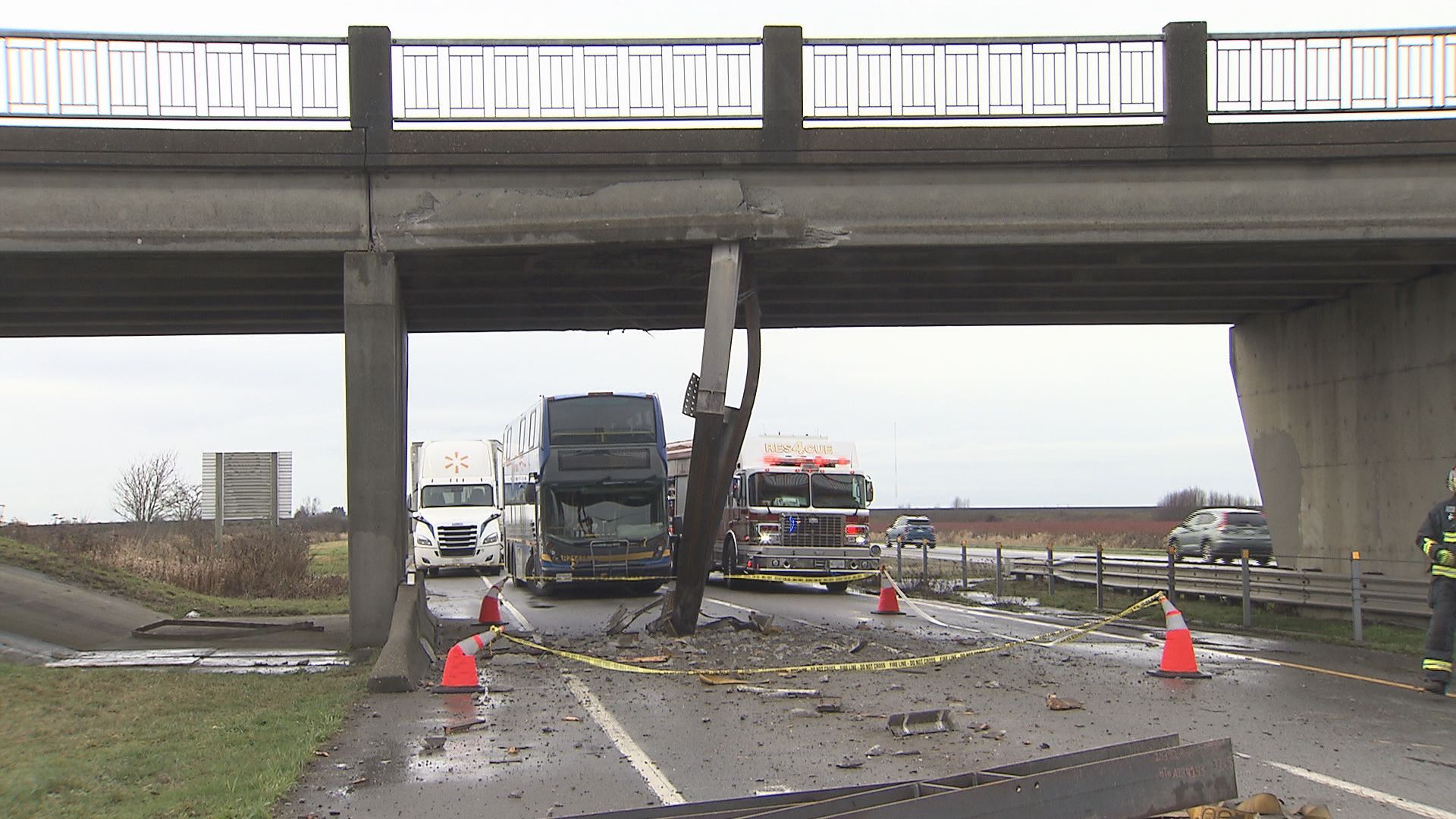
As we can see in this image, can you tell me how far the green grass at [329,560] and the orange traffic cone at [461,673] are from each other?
809 inches

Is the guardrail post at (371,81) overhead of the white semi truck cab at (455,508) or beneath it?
overhead

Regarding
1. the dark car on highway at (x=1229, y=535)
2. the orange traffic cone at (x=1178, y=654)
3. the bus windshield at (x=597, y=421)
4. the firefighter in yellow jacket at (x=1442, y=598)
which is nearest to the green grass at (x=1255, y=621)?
the firefighter in yellow jacket at (x=1442, y=598)

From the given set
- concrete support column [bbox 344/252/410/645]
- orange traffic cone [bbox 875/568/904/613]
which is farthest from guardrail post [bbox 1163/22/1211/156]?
concrete support column [bbox 344/252/410/645]

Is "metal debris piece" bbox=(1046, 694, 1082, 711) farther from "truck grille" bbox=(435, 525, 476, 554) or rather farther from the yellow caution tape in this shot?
"truck grille" bbox=(435, 525, 476, 554)

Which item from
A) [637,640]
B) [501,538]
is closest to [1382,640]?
[637,640]

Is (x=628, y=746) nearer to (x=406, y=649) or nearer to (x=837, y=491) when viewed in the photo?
(x=406, y=649)

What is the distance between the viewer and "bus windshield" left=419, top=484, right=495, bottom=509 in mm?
38125

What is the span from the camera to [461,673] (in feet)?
42.6

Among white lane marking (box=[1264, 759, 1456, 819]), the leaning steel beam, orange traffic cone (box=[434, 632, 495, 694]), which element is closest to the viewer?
the leaning steel beam

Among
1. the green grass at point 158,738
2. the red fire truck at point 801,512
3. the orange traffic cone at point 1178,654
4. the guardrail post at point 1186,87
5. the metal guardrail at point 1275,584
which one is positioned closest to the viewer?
the green grass at point 158,738

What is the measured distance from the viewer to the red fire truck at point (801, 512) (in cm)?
2934

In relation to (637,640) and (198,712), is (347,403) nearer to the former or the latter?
(637,640)

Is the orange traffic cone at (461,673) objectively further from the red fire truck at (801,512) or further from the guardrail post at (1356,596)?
the red fire truck at (801,512)

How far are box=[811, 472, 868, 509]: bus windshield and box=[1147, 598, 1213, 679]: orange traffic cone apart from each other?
16555 millimetres
